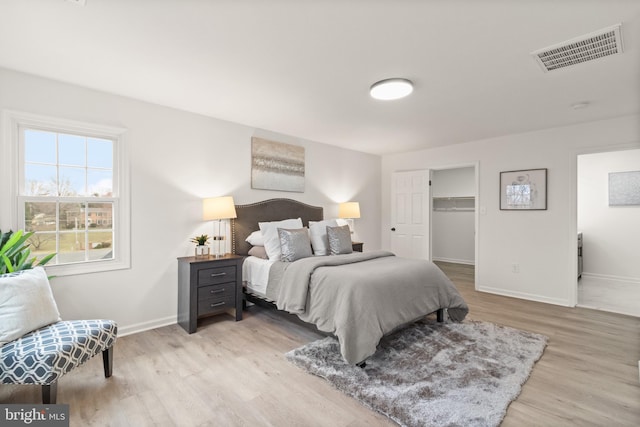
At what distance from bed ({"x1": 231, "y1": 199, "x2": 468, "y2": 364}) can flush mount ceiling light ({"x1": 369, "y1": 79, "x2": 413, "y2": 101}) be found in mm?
1645

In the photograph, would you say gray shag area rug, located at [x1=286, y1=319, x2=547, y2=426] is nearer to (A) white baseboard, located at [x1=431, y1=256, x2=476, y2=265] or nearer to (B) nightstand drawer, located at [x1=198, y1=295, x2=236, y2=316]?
(B) nightstand drawer, located at [x1=198, y1=295, x2=236, y2=316]

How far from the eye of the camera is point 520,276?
4418 millimetres

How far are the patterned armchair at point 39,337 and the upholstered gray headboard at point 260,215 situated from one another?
183cm

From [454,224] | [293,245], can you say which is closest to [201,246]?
[293,245]

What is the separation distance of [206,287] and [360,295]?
5.80 ft

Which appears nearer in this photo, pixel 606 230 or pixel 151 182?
pixel 151 182

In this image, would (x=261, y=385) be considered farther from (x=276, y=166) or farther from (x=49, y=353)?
(x=276, y=166)

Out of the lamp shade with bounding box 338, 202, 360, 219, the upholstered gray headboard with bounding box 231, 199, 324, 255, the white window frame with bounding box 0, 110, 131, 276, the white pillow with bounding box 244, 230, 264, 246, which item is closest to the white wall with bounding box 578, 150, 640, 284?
the lamp shade with bounding box 338, 202, 360, 219

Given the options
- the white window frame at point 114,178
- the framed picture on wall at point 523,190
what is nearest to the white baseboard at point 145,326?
the white window frame at point 114,178

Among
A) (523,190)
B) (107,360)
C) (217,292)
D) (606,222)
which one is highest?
(523,190)

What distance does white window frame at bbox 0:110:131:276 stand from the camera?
2.52 meters

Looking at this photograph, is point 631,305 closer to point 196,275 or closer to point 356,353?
point 356,353

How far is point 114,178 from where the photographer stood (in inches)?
122

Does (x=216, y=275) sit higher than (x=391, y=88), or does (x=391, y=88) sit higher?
(x=391, y=88)
